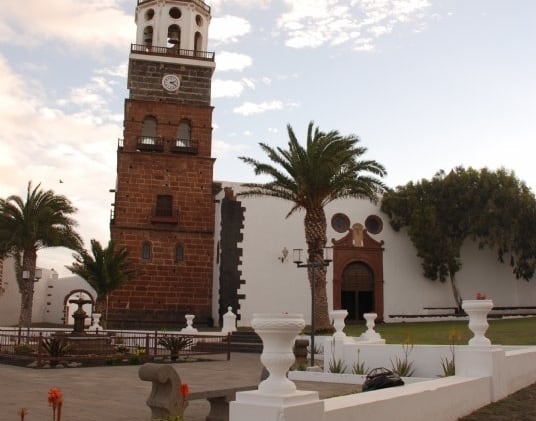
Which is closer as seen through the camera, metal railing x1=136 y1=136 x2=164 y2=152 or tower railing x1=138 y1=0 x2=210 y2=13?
metal railing x1=136 y1=136 x2=164 y2=152

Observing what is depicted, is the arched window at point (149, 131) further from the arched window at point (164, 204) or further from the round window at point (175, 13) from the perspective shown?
the round window at point (175, 13)

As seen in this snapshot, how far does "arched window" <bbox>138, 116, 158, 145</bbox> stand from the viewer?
2881cm

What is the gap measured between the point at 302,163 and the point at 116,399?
556 inches

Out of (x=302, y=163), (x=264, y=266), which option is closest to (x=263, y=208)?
(x=264, y=266)

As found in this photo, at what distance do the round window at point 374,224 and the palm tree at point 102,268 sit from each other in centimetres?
1225

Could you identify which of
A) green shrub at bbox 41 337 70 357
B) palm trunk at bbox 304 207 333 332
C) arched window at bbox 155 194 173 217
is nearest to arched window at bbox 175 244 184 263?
arched window at bbox 155 194 173 217

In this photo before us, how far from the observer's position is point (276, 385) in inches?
165

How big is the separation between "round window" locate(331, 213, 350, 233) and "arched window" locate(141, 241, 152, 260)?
9.06m

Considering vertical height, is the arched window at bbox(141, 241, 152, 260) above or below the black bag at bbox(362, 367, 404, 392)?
above

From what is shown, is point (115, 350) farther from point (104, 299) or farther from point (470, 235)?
point (470, 235)

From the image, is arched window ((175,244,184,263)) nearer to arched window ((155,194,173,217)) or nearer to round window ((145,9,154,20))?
arched window ((155,194,173,217))

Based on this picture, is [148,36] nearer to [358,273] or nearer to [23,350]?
[358,273]

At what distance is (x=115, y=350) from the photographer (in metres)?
16.9

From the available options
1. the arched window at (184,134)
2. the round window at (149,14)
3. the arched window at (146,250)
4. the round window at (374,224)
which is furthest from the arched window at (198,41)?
the round window at (374,224)
